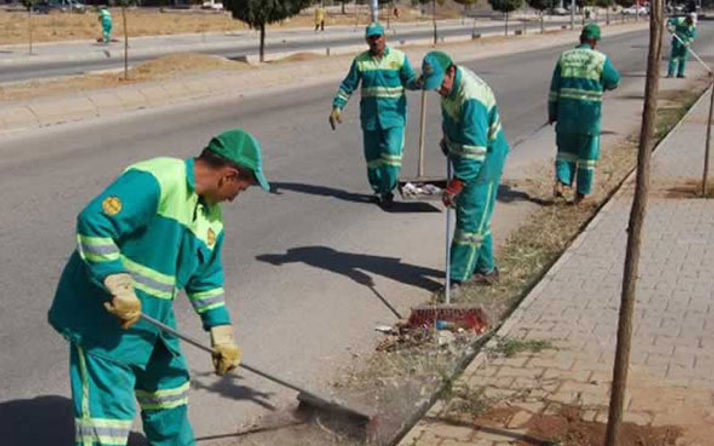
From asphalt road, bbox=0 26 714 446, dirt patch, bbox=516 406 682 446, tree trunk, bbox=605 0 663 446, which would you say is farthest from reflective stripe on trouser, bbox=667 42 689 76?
tree trunk, bbox=605 0 663 446

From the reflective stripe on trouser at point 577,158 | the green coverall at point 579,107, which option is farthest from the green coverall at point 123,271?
the reflective stripe on trouser at point 577,158

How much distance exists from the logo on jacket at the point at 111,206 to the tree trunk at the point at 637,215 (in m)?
2.01

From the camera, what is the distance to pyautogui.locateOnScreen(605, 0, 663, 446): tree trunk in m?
4.03

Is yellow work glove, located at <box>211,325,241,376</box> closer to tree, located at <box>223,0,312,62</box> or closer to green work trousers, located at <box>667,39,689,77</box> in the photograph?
green work trousers, located at <box>667,39,689,77</box>

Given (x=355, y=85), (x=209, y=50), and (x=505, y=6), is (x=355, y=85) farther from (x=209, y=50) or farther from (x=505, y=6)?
(x=505, y=6)

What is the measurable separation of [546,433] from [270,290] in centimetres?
317

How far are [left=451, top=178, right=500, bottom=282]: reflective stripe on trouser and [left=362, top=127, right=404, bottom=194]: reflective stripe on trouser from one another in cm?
318

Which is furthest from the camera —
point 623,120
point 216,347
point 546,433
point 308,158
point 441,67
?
point 623,120

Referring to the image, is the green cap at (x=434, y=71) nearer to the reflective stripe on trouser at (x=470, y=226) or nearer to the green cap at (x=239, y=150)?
the reflective stripe on trouser at (x=470, y=226)

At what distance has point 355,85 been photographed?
34.9ft

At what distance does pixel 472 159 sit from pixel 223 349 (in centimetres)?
316

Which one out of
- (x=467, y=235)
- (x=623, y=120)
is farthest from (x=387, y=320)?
(x=623, y=120)

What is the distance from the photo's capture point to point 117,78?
24.1 meters

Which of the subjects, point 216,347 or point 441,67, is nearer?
point 216,347
